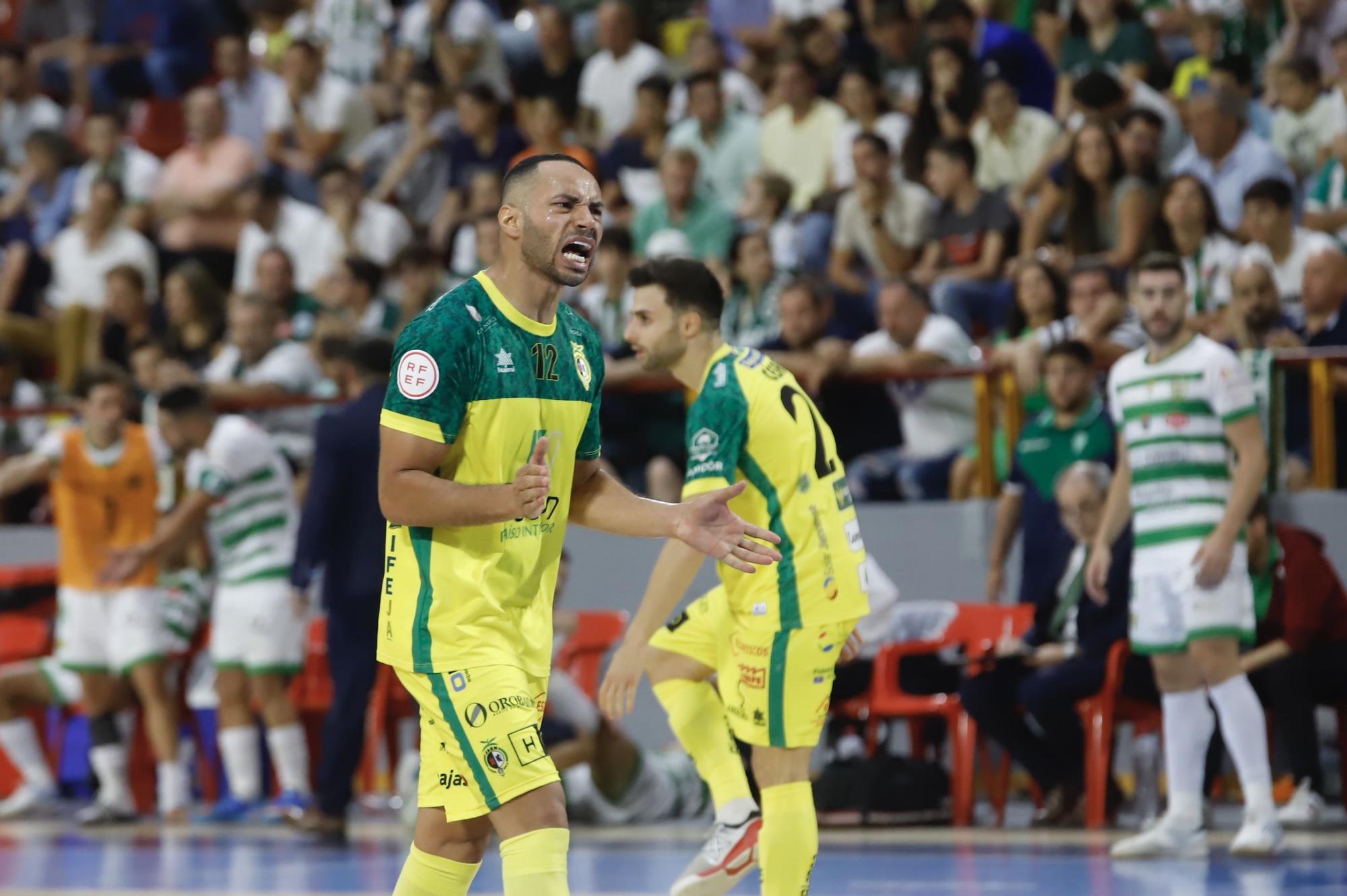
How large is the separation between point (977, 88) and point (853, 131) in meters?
0.90

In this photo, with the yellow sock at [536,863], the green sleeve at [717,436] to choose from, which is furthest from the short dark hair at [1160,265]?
the yellow sock at [536,863]

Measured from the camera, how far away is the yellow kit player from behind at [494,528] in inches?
182

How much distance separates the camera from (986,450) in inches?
438

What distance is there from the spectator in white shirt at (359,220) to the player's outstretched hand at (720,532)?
10583 millimetres

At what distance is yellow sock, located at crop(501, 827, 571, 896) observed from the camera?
4574 mm

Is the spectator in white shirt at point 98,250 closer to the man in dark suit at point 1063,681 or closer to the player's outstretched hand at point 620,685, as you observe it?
the man in dark suit at point 1063,681

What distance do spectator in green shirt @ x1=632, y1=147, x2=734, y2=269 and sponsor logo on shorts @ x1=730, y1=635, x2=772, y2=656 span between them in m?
6.76

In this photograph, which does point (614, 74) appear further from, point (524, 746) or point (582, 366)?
point (524, 746)

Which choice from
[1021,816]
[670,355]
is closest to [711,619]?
[670,355]

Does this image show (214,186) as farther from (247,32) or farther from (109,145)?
(247,32)

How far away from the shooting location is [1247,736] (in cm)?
855

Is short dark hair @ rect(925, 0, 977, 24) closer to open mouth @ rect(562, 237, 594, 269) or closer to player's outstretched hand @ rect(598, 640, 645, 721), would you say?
player's outstretched hand @ rect(598, 640, 645, 721)

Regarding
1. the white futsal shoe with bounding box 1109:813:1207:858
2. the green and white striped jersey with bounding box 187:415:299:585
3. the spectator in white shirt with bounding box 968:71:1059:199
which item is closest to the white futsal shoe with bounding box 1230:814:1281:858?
the white futsal shoe with bounding box 1109:813:1207:858

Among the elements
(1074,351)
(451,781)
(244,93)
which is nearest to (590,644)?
(1074,351)
